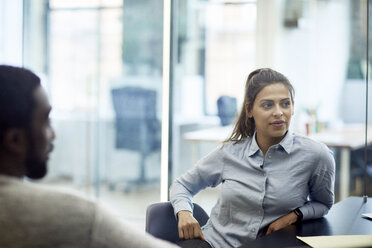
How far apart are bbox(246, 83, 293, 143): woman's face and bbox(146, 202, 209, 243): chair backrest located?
18.8 inches

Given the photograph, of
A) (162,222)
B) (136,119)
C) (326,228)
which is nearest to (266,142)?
(326,228)

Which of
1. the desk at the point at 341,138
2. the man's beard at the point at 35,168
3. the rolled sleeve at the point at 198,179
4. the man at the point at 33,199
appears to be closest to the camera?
the man at the point at 33,199

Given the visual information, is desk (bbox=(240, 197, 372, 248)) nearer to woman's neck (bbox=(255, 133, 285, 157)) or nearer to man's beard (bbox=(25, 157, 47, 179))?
woman's neck (bbox=(255, 133, 285, 157))

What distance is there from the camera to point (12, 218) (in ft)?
2.89

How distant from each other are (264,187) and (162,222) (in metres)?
0.44

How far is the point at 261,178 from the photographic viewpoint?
6.06 feet

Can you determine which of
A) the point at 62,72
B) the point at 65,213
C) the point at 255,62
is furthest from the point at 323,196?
the point at 62,72

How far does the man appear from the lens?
2.90ft

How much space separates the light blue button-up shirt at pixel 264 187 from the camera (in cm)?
180

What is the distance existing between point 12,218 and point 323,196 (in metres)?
1.26

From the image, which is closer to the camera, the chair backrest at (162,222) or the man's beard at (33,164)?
the man's beard at (33,164)

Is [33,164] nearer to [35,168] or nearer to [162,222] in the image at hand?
[35,168]

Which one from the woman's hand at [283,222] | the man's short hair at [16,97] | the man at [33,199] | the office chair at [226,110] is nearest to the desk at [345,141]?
the office chair at [226,110]

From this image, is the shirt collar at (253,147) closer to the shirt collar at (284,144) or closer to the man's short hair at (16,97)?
the shirt collar at (284,144)
